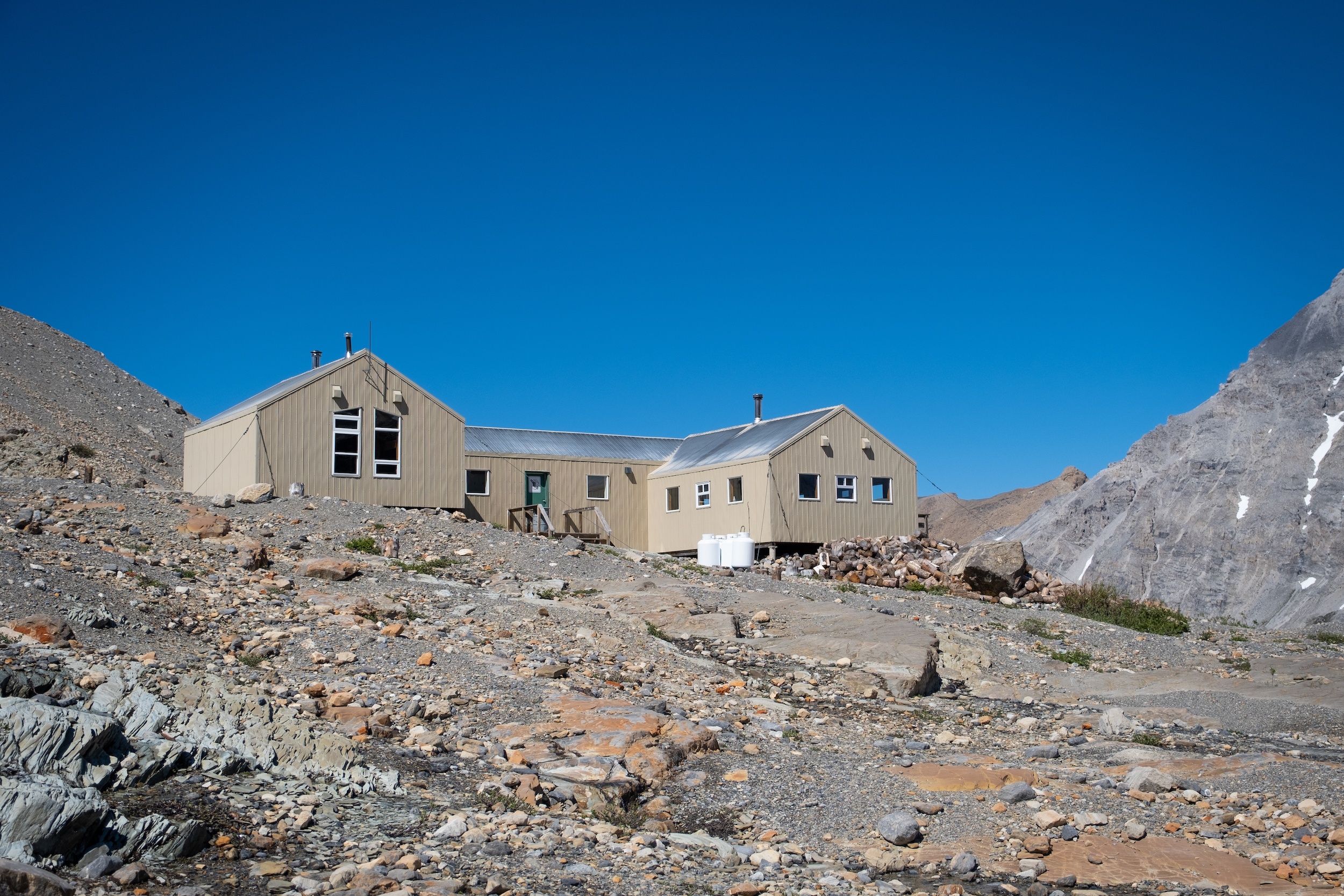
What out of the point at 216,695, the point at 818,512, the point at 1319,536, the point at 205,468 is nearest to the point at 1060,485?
the point at 1319,536

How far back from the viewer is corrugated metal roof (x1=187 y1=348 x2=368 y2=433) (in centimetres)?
2392

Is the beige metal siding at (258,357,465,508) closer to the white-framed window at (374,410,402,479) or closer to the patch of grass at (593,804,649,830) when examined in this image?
the white-framed window at (374,410,402,479)

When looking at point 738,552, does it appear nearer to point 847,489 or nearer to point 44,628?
point 847,489

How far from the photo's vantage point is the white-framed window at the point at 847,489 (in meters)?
29.3

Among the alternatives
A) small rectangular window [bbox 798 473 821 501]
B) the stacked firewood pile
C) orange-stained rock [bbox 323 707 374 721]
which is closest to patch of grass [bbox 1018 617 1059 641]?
the stacked firewood pile

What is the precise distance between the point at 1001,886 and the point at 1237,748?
4632mm

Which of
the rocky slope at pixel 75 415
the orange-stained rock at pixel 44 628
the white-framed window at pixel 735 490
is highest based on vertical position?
the rocky slope at pixel 75 415

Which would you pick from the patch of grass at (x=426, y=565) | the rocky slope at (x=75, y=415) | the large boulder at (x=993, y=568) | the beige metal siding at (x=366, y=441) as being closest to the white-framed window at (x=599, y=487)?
the beige metal siding at (x=366, y=441)

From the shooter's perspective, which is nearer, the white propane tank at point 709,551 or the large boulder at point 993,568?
the large boulder at point 993,568

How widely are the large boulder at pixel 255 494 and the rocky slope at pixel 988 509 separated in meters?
62.0

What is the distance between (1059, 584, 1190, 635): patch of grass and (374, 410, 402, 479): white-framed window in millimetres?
16040

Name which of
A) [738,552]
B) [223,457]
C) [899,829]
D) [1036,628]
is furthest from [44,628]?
[738,552]

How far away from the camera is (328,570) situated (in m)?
14.0

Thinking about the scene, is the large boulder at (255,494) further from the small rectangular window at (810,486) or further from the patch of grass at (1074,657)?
the patch of grass at (1074,657)
